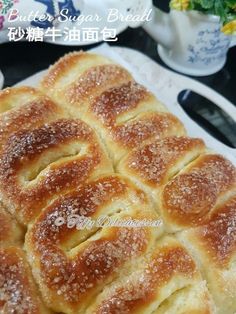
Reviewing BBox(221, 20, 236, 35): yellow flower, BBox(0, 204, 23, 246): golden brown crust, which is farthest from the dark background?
BBox(0, 204, 23, 246): golden brown crust

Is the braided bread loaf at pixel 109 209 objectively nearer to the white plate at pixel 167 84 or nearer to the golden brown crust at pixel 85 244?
the golden brown crust at pixel 85 244

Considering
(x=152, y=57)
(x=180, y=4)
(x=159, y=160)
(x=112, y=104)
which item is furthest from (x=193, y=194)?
(x=152, y=57)

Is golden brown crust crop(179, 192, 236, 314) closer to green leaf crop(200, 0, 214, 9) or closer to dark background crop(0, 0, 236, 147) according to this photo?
dark background crop(0, 0, 236, 147)

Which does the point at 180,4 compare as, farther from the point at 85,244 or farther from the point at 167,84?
the point at 85,244

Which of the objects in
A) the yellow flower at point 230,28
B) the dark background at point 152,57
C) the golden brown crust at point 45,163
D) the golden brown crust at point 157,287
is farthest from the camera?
the dark background at point 152,57

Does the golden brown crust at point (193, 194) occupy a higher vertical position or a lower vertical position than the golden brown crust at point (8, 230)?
higher

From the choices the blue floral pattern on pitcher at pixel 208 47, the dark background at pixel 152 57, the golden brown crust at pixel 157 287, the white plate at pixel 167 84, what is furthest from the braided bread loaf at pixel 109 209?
the blue floral pattern on pitcher at pixel 208 47


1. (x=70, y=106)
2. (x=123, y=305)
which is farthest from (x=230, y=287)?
(x=70, y=106)
